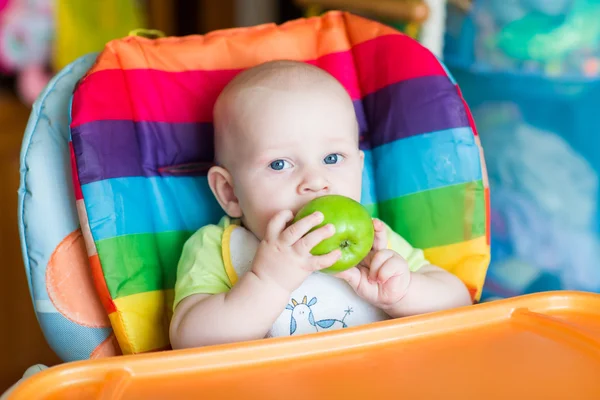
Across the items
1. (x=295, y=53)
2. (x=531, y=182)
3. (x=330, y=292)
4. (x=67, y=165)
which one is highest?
(x=295, y=53)

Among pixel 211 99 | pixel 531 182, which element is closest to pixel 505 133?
pixel 531 182

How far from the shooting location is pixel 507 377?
71 centimetres

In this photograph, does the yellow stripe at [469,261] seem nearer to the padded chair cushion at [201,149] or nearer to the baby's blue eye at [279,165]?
the padded chair cushion at [201,149]

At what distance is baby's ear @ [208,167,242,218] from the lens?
104cm

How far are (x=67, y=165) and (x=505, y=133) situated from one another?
1.01m

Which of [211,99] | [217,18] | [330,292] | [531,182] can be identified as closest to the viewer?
[330,292]

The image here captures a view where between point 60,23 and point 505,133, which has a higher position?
point 60,23

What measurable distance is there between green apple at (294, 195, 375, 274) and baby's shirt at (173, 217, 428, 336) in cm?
13

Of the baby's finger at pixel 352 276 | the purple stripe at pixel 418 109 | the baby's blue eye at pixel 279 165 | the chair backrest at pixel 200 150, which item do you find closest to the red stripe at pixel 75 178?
the chair backrest at pixel 200 150

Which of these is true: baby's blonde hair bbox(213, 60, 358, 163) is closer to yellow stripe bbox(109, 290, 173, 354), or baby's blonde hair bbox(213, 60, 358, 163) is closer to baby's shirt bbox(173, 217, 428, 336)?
baby's shirt bbox(173, 217, 428, 336)

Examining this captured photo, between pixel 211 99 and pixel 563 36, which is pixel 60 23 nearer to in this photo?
pixel 211 99

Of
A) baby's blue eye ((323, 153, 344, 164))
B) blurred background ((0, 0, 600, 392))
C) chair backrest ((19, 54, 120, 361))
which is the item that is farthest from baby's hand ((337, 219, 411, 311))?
blurred background ((0, 0, 600, 392))

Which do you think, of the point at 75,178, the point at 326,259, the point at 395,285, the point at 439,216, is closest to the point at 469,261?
the point at 439,216

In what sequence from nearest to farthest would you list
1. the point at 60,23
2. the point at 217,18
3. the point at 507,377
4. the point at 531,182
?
the point at 507,377 → the point at 531,182 → the point at 60,23 → the point at 217,18
